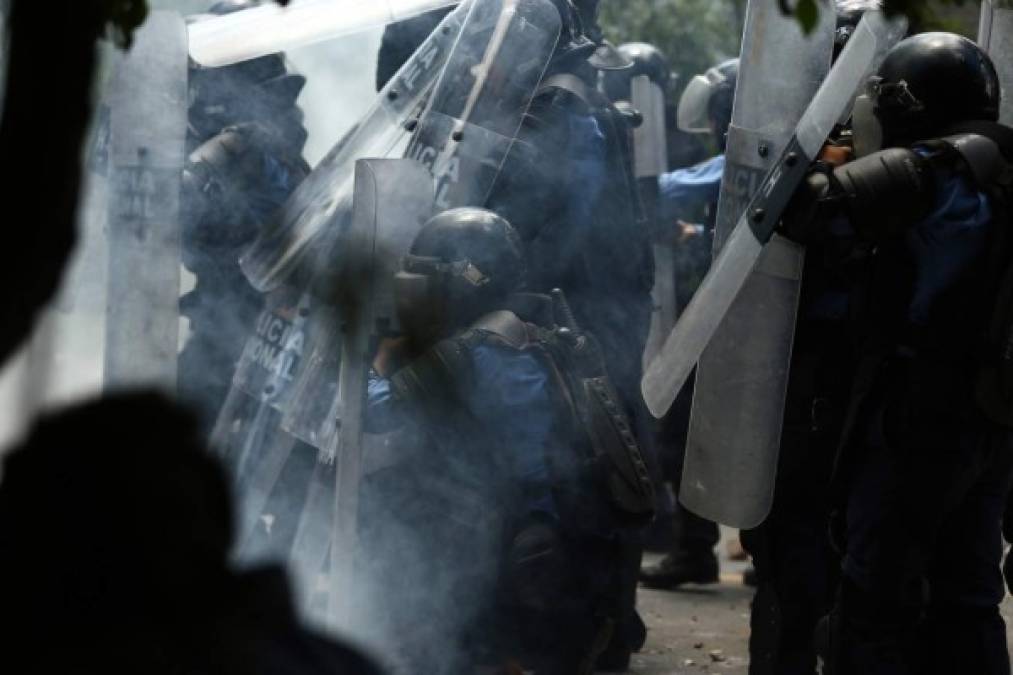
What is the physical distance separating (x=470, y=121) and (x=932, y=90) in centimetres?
153

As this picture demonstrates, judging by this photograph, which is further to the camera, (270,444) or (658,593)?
(658,593)

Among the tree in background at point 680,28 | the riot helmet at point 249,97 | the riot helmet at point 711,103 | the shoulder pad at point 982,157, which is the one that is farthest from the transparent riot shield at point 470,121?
the tree in background at point 680,28

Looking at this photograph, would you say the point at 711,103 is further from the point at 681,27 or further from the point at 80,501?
the point at 681,27

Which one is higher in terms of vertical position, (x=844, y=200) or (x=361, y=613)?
(x=844, y=200)

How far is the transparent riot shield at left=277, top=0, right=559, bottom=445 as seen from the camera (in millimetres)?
5082

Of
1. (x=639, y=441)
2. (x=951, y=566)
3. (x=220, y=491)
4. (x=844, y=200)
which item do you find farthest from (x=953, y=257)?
(x=220, y=491)

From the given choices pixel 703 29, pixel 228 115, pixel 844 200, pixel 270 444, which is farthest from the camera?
pixel 703 29

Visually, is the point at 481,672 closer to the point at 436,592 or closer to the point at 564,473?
the point at 436,592

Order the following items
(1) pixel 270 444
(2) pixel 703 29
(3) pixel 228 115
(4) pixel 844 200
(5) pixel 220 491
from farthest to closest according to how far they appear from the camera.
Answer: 1. (2) pixel 703 29
2. (3) pixel 228 115
3. (1) pixel 270 444
4. (4) pixel 844 200
5. (5) pixel 220 491

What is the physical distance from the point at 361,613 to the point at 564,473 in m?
0.63

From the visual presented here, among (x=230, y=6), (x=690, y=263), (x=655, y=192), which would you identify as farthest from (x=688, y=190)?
(x=230, y=6)

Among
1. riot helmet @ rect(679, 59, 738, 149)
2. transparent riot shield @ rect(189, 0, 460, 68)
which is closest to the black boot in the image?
riot helmet @ rect(679, 59, 738, 149)

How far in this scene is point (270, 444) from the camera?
5.30 metres

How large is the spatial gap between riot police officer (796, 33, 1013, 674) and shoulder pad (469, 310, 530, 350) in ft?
2.58
